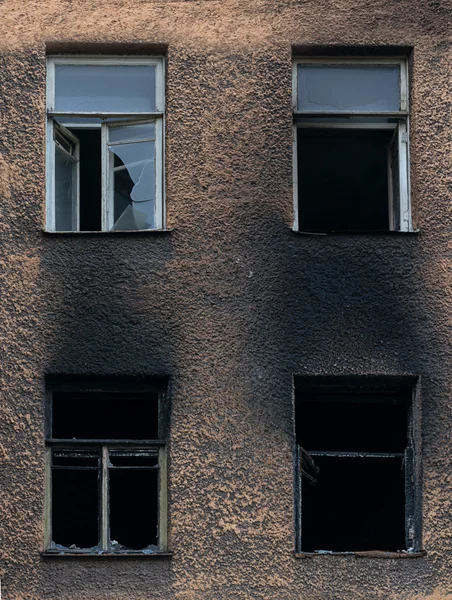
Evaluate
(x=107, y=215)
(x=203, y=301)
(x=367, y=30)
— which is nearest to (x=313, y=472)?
(x=203, y=301)

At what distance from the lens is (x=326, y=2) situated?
10.3 m

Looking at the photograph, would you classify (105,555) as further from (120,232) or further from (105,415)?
(120,232)

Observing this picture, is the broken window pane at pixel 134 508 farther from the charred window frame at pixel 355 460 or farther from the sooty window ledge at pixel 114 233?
the sooty window ledge at pixel 114 233

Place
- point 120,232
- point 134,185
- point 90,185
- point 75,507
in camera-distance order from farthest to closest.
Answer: point 90,185
point 134,185
point 120,232
point 75,507

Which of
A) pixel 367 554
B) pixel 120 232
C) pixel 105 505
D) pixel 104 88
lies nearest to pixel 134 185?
pixel 120 232

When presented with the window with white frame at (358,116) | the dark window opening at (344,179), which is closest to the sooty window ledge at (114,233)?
the window with white frame at (358,116)

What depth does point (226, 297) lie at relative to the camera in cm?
983

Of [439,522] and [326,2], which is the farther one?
[326,2]

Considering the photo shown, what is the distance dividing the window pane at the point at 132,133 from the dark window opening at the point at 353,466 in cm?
241

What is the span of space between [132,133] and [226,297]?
163 centimetres

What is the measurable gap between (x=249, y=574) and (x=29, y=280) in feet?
9.22

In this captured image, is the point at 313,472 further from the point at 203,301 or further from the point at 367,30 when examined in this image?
the point at 367,30

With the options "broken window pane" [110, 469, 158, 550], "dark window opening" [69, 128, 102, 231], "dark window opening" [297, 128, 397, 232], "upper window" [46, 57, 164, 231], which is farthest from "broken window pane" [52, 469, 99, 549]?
"dark window opening" [297, 128, 397, 232]

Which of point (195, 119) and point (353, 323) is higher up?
point (195, 119)
